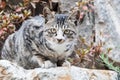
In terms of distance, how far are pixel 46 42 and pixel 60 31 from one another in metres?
0.18

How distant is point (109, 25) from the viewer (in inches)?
238

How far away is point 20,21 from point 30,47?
5.05 feet

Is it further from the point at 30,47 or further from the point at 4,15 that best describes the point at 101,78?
the point at 4,15

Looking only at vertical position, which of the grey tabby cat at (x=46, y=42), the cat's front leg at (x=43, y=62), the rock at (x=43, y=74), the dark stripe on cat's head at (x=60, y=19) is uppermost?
the dark stripe on cat's head at (x=60, y=19)

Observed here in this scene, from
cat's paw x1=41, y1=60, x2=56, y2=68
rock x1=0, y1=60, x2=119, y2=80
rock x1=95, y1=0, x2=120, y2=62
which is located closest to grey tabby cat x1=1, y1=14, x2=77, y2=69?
cat's paw x1=41, y1=60, x2=56, y2=68

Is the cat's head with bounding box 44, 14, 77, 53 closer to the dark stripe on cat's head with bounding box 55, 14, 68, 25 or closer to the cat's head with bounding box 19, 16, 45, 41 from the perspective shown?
the dark stripe on cat's head with bounding box 55, 14, 68, 25

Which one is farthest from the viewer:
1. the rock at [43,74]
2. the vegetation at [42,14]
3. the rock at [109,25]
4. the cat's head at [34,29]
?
the rock at [109,25]

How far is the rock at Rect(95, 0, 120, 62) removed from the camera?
5.81 metres

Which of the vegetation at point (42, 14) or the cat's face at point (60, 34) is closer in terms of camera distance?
the cat's face at point (60, 34)

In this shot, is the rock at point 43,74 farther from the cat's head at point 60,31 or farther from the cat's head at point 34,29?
the cat's head at point 34,29

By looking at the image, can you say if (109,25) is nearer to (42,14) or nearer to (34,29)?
(42,14)

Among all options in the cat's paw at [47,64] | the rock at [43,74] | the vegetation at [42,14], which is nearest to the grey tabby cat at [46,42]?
the cat's paw at [47,64]

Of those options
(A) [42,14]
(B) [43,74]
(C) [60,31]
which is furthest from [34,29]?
(A) [42,14]

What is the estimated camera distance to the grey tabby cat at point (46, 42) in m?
4.10
